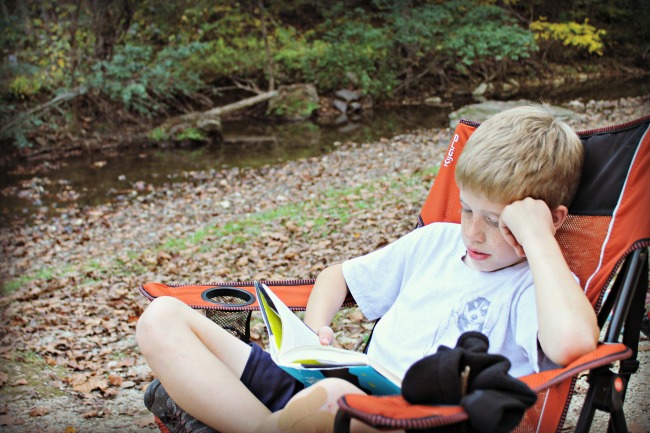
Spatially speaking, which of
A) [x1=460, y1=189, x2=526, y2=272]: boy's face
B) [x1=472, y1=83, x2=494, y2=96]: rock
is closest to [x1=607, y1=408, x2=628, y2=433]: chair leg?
[x1=460, y1=189, x2=526, y2=272]: boy's face

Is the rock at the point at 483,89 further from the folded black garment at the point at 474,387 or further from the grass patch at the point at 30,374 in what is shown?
the folded black garment at the point at 474,387

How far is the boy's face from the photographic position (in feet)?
6.15

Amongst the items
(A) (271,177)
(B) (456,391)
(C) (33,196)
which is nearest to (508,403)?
(B) (456,391)

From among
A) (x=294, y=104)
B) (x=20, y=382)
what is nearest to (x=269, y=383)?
(x=20, y=382)

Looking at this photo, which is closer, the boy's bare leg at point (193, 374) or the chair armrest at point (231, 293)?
the boy's bare leg at point (193, 374)

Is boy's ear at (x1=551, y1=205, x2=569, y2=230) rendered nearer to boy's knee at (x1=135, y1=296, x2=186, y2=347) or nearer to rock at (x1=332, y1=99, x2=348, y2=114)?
boy's knee at (x1=135, y1=296, x2=186, y2=347)

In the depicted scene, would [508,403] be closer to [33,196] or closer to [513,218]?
[513,218]

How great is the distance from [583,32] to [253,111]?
385 inches

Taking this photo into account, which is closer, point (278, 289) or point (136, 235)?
point (278, 289)

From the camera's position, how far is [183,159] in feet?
40.2

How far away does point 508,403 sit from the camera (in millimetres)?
1337

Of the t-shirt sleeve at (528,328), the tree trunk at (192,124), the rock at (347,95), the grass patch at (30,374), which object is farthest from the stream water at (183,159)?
the t-shirt sleeve at (528,328)

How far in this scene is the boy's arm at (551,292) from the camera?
5.35 feet

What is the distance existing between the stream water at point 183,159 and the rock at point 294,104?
2.19ft
